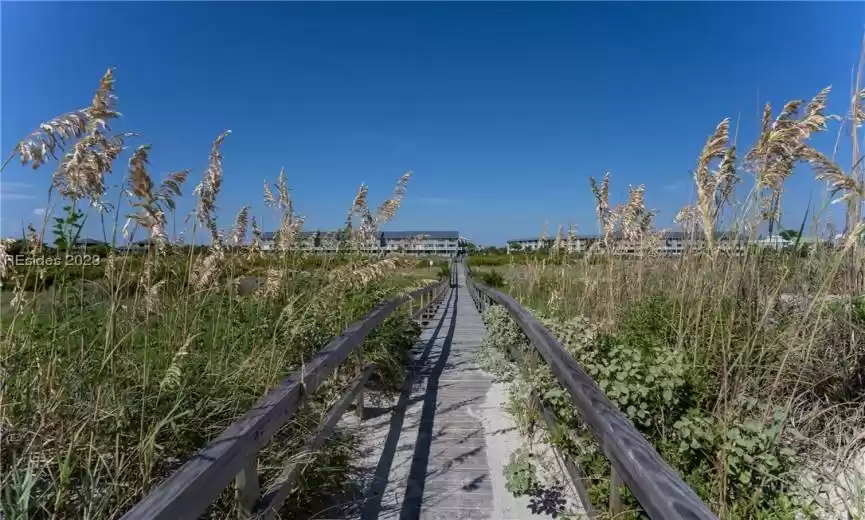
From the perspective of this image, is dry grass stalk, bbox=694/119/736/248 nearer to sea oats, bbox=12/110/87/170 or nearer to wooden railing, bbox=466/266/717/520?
wooden railing, bbox=466/266/717/520

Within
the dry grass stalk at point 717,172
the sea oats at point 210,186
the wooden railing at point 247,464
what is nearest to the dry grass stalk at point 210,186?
the sea oats at point 210,186

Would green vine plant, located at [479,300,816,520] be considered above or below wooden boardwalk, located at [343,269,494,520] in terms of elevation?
above

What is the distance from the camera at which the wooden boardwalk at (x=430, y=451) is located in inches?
110

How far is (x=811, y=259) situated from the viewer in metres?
3.22

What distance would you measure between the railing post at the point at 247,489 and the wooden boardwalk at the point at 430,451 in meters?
0.80

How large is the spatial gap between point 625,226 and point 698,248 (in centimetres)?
155

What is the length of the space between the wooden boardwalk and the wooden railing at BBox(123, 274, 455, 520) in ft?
1.56

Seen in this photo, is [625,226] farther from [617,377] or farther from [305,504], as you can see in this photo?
[305,504]

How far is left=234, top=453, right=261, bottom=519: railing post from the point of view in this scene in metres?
1.88

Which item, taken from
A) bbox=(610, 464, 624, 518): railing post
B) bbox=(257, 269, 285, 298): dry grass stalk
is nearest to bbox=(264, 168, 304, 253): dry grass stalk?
bbox=(257, 269, 285, 298): dry grass stalk

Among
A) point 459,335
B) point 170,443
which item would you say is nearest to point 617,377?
point 170,443

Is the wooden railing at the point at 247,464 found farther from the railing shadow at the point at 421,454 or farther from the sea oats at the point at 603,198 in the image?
the sea oats at the point at 603,198

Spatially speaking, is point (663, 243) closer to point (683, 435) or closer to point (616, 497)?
point (683, 435)

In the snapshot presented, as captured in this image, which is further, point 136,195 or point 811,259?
point 811,259
